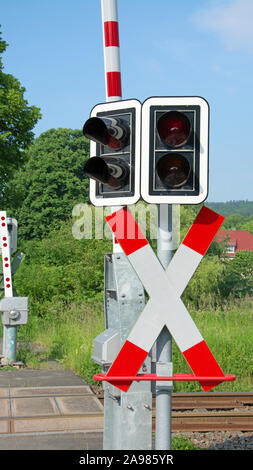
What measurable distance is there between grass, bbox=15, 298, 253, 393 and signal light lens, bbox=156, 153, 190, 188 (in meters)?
6.41

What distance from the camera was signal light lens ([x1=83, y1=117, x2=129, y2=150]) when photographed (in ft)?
12.2

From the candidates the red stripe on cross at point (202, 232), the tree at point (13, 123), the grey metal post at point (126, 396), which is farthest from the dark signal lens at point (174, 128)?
the tree at point (13, 123)

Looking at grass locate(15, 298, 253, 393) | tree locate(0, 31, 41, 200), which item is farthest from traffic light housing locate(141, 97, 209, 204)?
tree locate(0, 31, 41, 200)

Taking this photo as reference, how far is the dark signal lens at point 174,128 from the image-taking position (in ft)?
11.8

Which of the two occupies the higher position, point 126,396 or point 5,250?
point 5,250

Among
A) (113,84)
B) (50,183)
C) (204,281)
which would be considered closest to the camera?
(113,84)

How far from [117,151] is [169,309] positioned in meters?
1.01

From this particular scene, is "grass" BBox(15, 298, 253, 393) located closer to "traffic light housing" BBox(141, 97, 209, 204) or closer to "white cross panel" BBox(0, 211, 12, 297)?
"white cross panel" BBox(0, 211, 12, 297)

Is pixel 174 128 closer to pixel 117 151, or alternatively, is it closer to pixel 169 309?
pixel 117 151

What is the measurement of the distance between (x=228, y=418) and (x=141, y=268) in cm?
477

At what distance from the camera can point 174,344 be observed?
10883 mm

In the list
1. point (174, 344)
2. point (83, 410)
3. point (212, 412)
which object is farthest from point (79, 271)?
point (212, 412)

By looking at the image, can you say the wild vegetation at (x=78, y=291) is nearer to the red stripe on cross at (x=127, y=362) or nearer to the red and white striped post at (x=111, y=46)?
the red and white striped post at (x=111, y=46)

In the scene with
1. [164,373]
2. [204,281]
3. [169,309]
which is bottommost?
[164,373]
